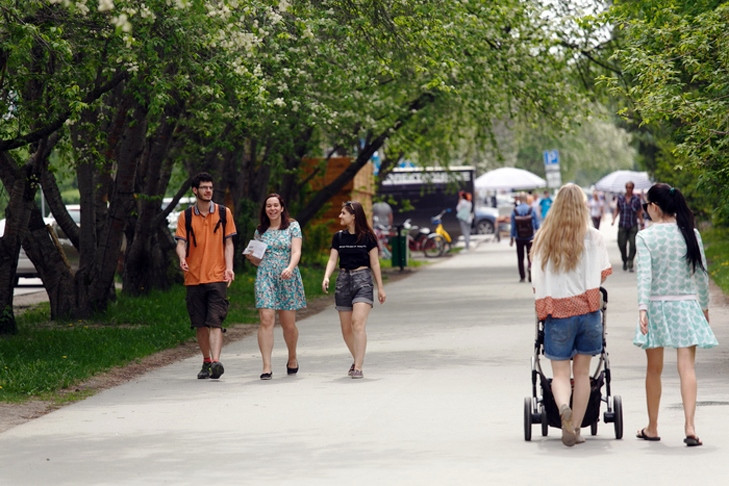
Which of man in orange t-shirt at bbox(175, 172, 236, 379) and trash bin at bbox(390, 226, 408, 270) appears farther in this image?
trash bin at bbox(390, 226, 408, 270)

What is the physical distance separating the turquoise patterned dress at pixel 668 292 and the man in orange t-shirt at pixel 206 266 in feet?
16.3

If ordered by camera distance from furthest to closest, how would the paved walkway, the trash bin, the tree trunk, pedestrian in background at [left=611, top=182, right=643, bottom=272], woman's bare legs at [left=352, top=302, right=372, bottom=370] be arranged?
the trash bin, pedestrian in background at [left=611, top=182, right=643, bottom=272], the tree trunk, woman's bare legs at [left=352, top=302, right=372, bottom=370], the paved walkway

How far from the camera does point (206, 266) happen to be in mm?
12734

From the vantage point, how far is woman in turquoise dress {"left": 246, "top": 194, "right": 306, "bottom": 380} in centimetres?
1278

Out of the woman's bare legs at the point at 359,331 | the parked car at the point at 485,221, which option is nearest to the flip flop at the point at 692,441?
the woman's bare legs at the point at 359,331

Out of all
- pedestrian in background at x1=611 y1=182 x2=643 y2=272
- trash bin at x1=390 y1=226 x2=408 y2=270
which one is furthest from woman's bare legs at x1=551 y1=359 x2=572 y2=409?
trash bin at x1=390 y1=226 x2=408 y2=270

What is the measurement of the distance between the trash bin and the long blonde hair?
2444 centimetres

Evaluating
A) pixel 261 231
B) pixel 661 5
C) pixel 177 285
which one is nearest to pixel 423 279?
pixel 177 285

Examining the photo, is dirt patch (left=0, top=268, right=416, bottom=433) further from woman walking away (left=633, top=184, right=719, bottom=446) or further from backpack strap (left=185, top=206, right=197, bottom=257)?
woman walking away (left=633, top=184, right=719, bottom=446)

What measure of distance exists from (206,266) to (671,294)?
523 centimetres

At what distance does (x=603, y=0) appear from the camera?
24516 mm

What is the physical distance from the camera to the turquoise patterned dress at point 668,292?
8.50 meters

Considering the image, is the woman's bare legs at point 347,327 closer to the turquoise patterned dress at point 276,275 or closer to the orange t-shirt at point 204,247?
the turquoise patterned dress at point 276,275

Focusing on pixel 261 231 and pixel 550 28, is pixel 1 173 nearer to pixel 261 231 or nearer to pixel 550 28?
pixel 261 231
